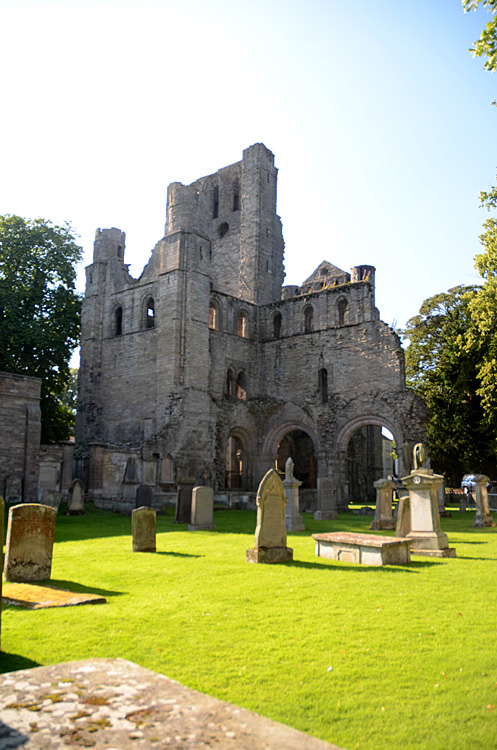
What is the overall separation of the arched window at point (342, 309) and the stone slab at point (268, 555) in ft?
64.8

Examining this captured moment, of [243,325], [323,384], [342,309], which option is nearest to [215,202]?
[243,325]

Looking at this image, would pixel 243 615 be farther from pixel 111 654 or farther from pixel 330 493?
pixel 330 493

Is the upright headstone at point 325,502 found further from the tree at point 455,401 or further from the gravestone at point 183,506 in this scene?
the tree at point 455,401

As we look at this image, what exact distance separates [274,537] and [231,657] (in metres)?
5.00

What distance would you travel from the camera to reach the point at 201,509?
14672mm

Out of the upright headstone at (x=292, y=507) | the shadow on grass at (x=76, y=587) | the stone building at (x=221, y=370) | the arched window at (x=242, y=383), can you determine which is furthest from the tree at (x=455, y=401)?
the shadow on grass at (x=76, y=587)

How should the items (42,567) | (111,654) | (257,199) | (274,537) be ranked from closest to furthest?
1. (111,654)
2. (42,567)
3. (274,537)
4. (257,199)

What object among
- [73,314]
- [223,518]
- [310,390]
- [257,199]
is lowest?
[223,518]

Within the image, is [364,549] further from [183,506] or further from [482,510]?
[482,510]

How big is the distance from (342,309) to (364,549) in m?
20.3

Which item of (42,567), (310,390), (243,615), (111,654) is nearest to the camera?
(111,654)

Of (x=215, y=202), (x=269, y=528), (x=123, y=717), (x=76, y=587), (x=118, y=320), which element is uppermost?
(x=215, y=202)

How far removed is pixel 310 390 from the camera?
1111 inches

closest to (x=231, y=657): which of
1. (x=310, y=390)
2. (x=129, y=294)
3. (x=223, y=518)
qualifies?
(x=223, y=518)
